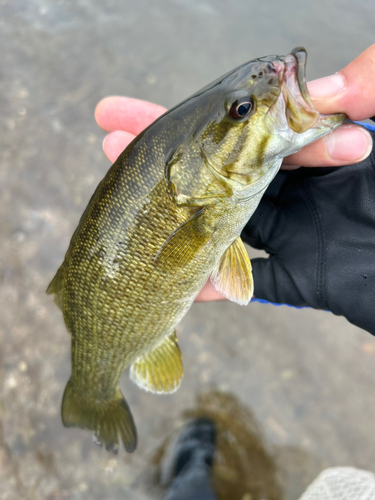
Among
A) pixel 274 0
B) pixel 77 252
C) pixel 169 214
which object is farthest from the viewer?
pixel 274 0

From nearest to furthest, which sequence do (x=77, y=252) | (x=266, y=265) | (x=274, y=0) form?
(x=77, y=252), (x=266, y=265), (x=274, y=0)

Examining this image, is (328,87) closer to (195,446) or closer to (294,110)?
(294,110)

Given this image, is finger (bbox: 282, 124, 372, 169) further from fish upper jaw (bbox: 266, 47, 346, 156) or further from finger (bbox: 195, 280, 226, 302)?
finger (bbox: 195, 280, 226, 302)

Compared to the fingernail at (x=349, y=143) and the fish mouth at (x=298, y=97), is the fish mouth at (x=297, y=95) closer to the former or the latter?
the fish mouth at (x=298, y=97)

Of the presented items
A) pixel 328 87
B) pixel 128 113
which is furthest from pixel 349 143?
pixel 128 113

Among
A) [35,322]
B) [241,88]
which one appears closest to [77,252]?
[241,88]

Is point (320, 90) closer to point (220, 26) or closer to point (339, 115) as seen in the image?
point (339, 115)

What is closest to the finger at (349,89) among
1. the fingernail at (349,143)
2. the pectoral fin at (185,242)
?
the fingernail at (349,143)

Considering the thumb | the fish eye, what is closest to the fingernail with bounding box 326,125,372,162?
the fish eye
